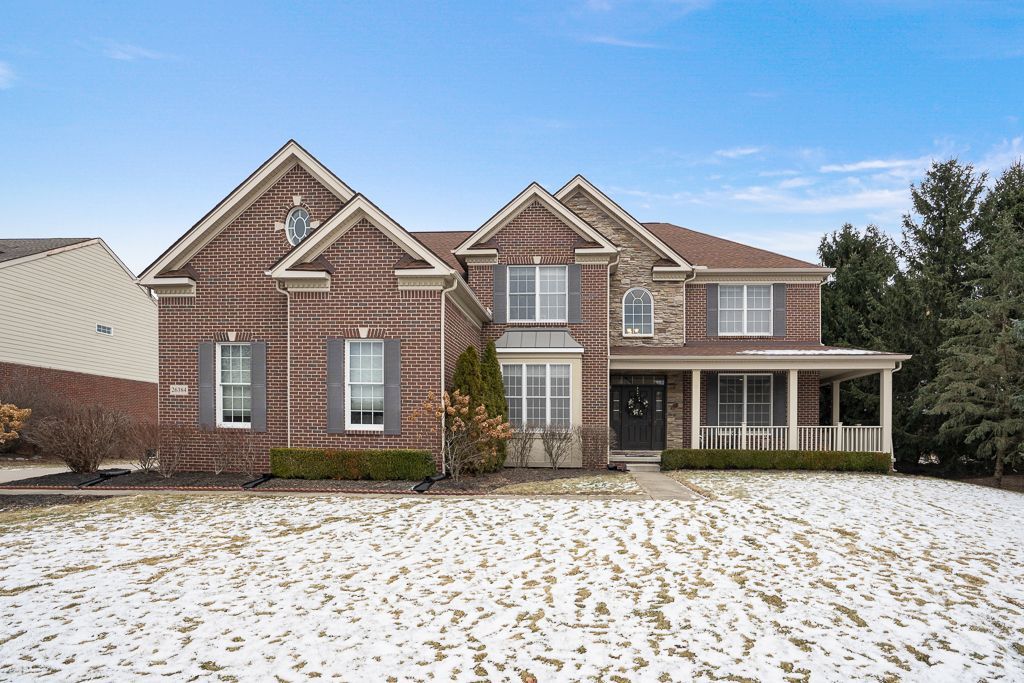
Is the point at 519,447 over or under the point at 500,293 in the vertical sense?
under

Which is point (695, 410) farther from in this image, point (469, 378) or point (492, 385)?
point (469, 378)

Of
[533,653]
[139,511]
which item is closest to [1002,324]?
[533,653]

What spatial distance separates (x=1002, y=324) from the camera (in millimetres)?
17609

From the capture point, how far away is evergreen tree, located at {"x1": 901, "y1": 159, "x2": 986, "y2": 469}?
20.7 meters

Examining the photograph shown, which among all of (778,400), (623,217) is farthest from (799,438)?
(623,217)

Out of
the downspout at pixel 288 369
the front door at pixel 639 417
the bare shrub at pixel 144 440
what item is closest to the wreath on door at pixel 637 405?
the front door at pixel 639 417

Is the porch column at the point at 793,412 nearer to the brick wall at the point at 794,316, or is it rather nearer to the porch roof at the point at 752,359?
the porch roof at the point at 752,359

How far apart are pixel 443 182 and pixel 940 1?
15.1 meters

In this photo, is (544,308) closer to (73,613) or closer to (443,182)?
(443,182)

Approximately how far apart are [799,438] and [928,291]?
794 centimetres

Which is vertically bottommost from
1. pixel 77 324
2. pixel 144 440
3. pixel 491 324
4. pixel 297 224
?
pixel 144 440

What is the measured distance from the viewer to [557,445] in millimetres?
16531

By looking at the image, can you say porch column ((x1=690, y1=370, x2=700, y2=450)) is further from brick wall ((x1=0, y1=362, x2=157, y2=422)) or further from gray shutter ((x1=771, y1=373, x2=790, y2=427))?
brick wall ((x1=0, y1=362, x2=157, y2=422))

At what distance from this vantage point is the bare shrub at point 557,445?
16428 mm
